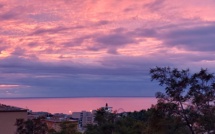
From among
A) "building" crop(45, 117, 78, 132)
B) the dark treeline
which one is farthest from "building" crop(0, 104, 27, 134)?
the dark treeline

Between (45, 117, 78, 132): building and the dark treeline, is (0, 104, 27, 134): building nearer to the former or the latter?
(45, 117, 78, 132): building

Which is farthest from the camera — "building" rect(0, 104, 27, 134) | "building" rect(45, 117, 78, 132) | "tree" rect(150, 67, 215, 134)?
"building" rect(0, 104, 27, 134)

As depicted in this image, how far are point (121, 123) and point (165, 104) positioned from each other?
8965 millimetres

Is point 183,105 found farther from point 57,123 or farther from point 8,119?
point 8,119

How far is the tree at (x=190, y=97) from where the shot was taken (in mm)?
13039

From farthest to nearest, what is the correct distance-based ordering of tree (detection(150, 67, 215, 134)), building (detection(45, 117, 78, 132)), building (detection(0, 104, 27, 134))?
building (detection(0, 104, 27, 134)), building (detection(45, 117, 78, 132)), tree (detection(150, 67, 215, 134))

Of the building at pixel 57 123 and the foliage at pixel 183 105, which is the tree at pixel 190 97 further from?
the building at pixel 57 123

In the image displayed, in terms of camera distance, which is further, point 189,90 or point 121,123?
point 121,123

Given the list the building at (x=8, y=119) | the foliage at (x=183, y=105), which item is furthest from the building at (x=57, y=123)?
the foliage at (x=183, y=105)

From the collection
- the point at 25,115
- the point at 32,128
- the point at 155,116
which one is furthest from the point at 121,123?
the point at 25,115

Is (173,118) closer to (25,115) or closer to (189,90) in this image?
(189,90)

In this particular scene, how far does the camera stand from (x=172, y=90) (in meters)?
13.5

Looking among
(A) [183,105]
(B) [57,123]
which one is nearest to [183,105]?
(A) [183,105]

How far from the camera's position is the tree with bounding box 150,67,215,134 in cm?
1304
